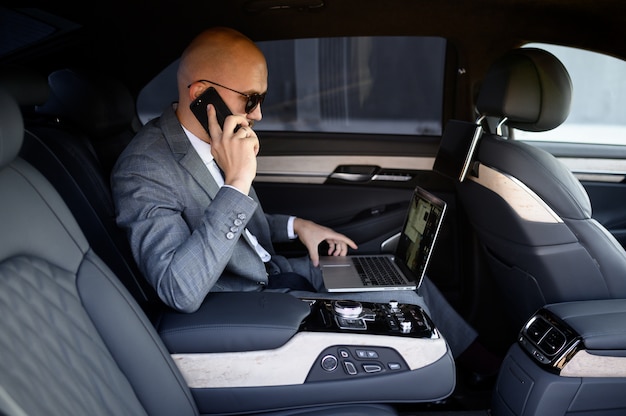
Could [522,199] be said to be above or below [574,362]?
above

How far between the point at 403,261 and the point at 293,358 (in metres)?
0.83

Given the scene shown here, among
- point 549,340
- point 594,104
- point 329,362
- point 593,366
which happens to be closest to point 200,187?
point 329,362

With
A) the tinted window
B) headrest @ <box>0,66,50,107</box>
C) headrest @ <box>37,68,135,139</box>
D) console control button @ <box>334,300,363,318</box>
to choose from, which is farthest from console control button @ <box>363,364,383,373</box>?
the tinted window

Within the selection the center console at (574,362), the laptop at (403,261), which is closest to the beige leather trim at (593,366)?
the center console at (574,362)

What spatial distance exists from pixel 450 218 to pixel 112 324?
1.82 meters

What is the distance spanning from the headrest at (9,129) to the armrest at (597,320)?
54.9 inches

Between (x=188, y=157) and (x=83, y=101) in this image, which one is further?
(x=83, y=101)

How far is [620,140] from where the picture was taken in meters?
3.02

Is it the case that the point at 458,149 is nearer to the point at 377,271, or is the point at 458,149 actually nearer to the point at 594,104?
the point at 377,271

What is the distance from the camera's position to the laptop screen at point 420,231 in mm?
1940

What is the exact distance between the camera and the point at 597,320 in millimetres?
1669

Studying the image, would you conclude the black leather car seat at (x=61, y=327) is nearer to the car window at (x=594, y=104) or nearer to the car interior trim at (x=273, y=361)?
the car interior trim at (x=273, y=361)

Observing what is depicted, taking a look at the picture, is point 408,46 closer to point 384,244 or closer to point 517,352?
point 384,244

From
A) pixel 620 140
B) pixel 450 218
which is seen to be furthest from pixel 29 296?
pixel 620 140
